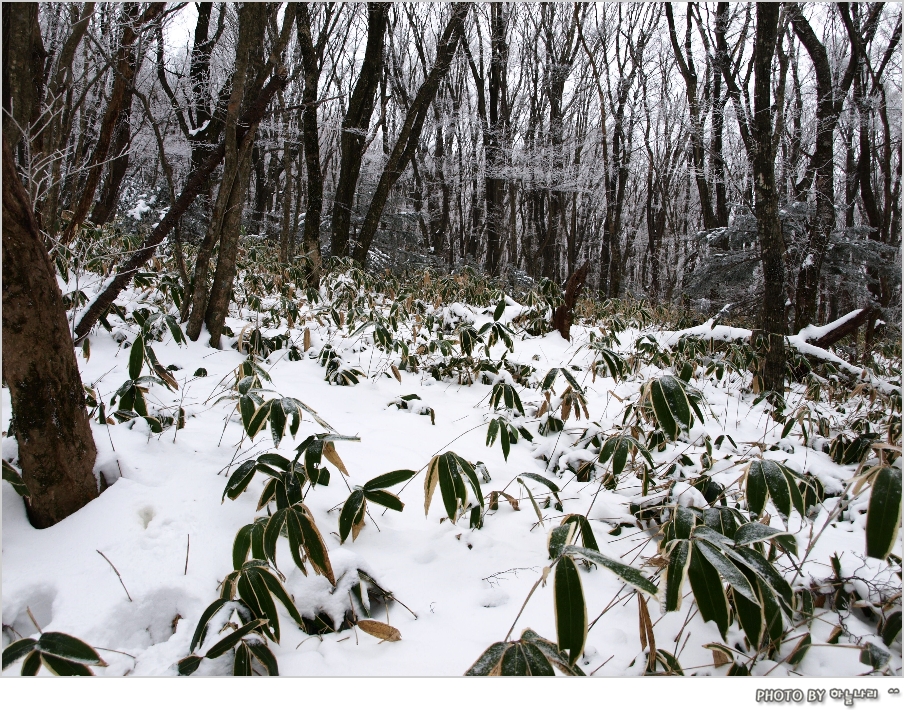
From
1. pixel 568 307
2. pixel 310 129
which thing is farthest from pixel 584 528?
pixel 310 129

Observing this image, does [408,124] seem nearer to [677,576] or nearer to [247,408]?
[247,408]

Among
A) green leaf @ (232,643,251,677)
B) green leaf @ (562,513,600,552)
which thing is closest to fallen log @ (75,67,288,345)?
green leaf @ (232,643,251,677)

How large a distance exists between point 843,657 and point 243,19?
3.51 m

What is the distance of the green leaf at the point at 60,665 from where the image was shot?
806 mm

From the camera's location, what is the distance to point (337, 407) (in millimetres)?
2396

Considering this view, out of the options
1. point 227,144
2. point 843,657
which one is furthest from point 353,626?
point 227,144

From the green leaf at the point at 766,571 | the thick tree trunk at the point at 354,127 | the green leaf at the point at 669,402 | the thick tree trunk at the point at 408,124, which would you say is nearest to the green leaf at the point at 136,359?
the green leaf at the point at 669,402

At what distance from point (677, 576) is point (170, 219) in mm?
2409

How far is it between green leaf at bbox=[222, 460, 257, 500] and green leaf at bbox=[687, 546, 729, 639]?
1.04 metres

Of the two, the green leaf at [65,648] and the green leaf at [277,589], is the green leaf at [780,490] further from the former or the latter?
the green leaf at [65,648]

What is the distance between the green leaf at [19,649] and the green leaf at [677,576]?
1.07 meters

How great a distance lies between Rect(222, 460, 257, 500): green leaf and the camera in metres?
1.28

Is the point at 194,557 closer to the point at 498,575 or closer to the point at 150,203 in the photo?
the point at 498,575

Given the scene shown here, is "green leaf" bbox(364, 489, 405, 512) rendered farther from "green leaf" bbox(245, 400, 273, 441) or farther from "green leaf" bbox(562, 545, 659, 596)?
"green leaf" bbox(562, 545, 659, 596)
